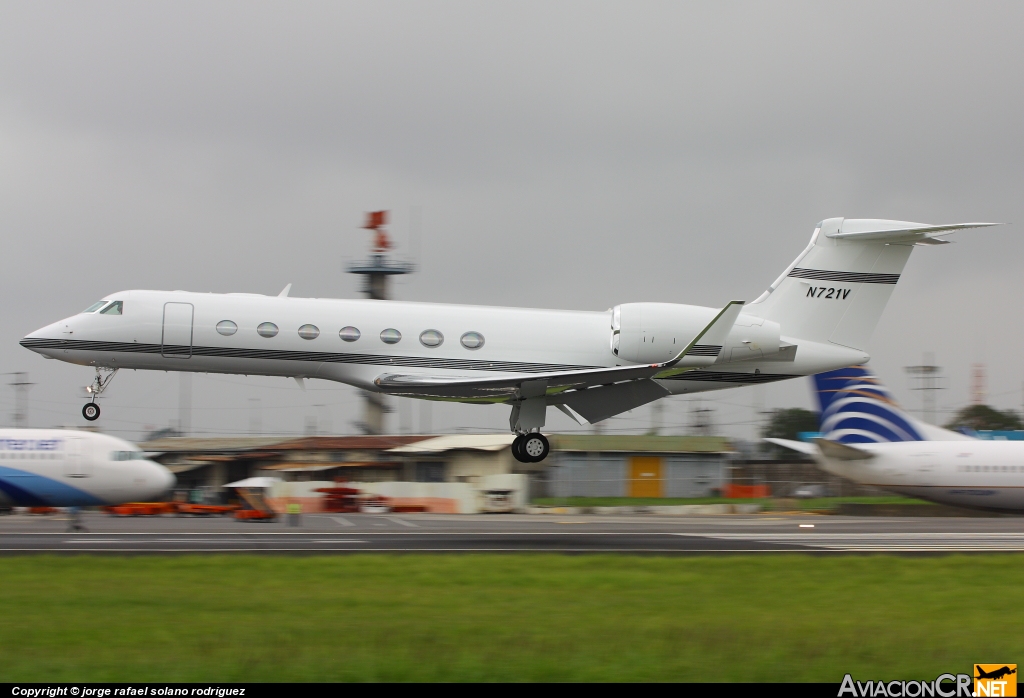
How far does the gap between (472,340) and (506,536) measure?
554cm

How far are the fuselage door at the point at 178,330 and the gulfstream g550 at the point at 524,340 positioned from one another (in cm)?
2

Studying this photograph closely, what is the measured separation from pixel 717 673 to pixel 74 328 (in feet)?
49.7

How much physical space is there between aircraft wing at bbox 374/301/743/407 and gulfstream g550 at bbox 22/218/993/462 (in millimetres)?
39

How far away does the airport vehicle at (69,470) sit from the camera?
26.8 metres

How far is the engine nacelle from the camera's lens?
67.2 feet

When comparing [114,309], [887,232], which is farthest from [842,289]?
[114,309]

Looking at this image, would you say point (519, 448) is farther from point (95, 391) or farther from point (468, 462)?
point (468, 462)

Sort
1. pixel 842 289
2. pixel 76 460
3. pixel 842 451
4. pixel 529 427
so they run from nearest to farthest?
1. pixel 529 427
2. pixel 842 289
3. pixel 76 460
4. pixel 842 451

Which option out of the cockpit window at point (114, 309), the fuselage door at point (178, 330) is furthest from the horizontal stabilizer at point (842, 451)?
the cockpit window at point (114, 309)

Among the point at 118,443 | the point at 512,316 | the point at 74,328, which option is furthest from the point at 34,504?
the point at 512,316

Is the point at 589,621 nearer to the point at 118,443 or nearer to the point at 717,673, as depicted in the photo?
the point at 717,673

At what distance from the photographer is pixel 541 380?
19.6 metres

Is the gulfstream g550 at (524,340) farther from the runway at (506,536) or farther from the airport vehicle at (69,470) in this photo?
the airport vehicle at (69,470)

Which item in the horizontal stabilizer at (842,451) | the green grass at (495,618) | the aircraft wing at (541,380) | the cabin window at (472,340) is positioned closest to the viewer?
the green grass at (495,618)
